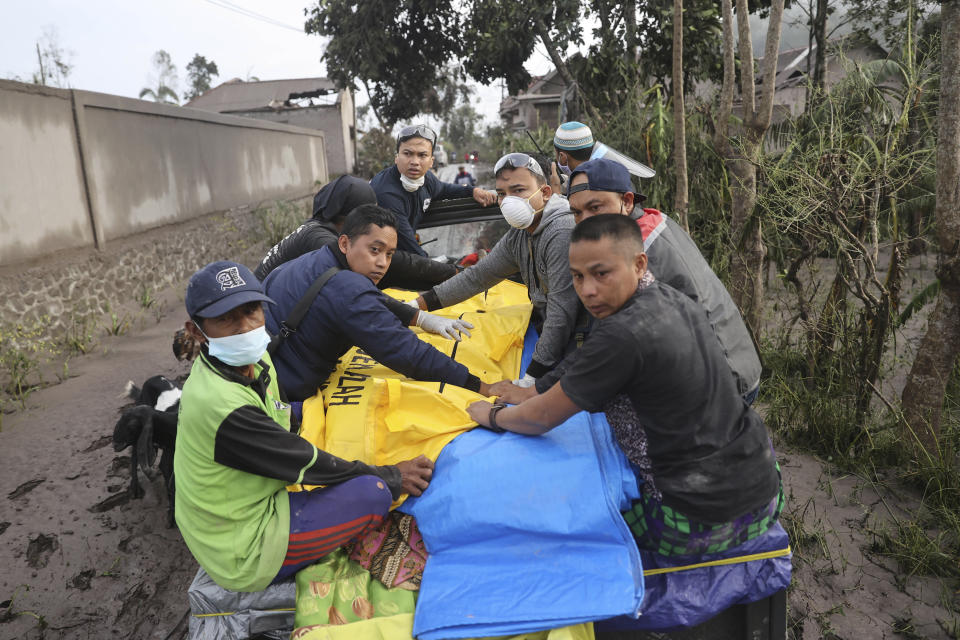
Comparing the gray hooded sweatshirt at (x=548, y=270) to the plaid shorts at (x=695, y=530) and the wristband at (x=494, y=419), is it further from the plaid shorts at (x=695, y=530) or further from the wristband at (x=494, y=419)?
the plaid shorts at (x=695, y=530)

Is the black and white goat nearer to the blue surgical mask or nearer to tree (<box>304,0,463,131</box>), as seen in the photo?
the blue surgical mask

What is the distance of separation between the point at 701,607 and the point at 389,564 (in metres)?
0.96

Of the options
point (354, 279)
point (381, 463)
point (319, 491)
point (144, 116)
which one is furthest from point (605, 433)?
point (144, 116)

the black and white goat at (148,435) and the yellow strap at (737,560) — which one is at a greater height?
the black and white goat at (148,435)

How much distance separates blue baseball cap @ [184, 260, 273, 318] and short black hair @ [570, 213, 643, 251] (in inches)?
38.8

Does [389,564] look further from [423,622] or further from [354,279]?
[354,279]

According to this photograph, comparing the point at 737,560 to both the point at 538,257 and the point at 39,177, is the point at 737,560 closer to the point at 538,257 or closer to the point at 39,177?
the point at 538,257

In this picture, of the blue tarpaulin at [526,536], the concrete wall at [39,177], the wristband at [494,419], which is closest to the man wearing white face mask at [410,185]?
the wristband at [494,419]

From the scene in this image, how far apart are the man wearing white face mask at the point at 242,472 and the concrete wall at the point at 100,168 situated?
4.61 metres

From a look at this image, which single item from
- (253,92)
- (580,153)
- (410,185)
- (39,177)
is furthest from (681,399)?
(253,92)

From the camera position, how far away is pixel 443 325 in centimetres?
307

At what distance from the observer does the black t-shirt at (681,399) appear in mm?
1607

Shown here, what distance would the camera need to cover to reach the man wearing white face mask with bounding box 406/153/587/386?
2.59 metres

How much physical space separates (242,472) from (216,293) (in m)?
0.54
